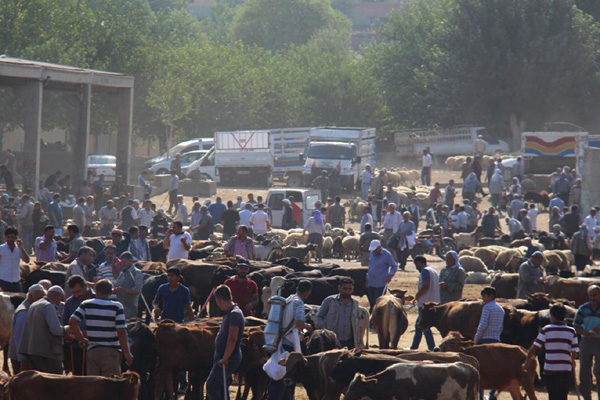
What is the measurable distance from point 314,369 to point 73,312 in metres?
2.91

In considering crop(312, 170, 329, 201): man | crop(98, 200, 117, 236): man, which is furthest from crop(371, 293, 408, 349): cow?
crop(312, 170, 329, 201): man

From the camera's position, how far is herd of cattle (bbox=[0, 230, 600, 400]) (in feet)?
37.3

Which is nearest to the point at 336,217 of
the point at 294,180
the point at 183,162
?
the point at 294,180

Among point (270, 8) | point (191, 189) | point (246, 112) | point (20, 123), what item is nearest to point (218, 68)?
point (246, 112)

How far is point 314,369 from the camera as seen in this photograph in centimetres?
1207

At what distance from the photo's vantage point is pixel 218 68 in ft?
216

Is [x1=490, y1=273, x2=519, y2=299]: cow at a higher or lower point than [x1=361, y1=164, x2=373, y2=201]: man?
lower

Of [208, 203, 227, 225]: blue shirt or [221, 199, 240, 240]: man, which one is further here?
[208, 203, 227, 225]: blue shirt

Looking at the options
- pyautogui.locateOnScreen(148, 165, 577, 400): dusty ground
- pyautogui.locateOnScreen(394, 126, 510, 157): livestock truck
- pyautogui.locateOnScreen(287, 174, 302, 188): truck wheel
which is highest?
pyautogui.locateOnScreen(394, 126, 510, 157): livestock truck

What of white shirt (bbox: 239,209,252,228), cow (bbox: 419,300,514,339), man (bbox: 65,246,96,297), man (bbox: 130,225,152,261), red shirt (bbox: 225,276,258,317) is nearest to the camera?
red shirt (bbox: 225,276,258,317)

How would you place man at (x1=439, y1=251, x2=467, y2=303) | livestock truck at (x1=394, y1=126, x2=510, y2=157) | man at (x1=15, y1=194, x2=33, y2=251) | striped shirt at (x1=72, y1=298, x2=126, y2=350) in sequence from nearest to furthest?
1. striped shirt at (x1=72, y1=298, x2=126, y2=350)
2. man at (x1=439, y1=251, x2=467, y2=303)
3. man at (x1=15, y1=194, x2=33, y2=251)
4. livestock truck at (x1=394, y1=126, x2=510, y2=157)

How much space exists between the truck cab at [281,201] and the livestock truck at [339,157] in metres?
8.68

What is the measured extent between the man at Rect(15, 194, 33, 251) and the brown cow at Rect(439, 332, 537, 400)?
16.5 m

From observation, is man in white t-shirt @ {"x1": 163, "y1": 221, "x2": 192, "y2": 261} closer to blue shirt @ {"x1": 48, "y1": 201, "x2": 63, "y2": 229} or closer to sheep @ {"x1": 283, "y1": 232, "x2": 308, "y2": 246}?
blue shirt @ {"x1": 48, "y1": 201, "x2": 63, "y2": 229}
